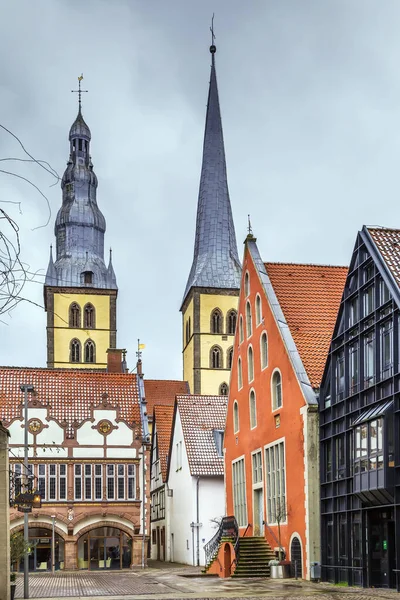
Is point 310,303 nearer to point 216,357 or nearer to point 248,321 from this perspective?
point 248,321

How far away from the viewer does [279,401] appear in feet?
117

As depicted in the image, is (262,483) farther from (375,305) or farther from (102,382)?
(102,382)

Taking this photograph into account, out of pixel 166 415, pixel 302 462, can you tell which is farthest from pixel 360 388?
pixel 166 415

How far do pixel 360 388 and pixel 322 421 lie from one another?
373cm

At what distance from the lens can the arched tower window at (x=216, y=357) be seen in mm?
106312

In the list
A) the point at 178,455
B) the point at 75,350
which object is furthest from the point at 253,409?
the point at 75,350

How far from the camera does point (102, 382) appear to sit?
54.6 meters

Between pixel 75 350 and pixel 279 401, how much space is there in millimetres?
76874

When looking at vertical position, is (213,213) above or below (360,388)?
above

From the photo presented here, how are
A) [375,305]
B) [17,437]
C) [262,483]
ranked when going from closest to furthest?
[375,305]
[262,483]
[17,437]

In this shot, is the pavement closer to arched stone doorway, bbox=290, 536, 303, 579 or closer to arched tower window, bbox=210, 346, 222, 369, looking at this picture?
arched stone doorway, bbox=290, 536, 303, 579

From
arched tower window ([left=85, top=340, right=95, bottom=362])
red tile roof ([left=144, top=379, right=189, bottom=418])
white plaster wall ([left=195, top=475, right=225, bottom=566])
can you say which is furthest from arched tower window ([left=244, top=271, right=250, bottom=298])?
arched tower window ([left=85, top=340, right=95, bottom=362])

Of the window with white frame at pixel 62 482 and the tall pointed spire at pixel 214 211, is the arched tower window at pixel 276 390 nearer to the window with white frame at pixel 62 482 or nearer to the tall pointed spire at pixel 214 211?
the window with white frame at pixel 62 482

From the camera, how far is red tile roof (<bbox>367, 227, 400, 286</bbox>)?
2712 centimetres
